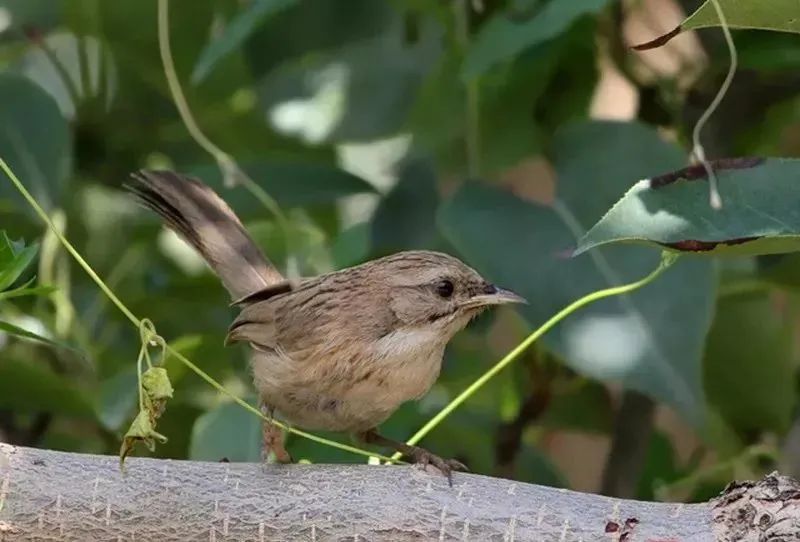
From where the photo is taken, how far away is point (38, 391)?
2.15 metres

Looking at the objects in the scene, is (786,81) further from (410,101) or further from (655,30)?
(410,101)

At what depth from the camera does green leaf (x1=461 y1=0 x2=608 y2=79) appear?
187cm

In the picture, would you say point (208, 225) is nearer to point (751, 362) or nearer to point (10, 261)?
point (10, 261)

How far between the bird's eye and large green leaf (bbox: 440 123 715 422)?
78 mm

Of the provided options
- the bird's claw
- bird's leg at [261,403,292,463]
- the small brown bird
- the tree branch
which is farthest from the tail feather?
the tree branch

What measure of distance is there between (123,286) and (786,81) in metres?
1.41

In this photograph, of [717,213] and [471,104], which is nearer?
[717,213]

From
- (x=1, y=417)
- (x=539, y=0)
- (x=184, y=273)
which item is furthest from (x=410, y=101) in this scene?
(x=1, y=417)

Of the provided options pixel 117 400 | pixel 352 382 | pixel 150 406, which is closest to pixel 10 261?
pixel 150 406

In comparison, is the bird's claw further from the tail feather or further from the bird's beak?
the tail feather

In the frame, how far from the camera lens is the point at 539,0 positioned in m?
2.31

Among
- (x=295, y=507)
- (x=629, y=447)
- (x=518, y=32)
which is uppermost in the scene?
(x=518, y=32)

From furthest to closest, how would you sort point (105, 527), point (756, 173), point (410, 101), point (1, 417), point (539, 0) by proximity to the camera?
point (410, 101)
point (1, 417)
point (539, 0)
point (756, 173)
point (105, 527)

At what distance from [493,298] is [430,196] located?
2.22 ft
